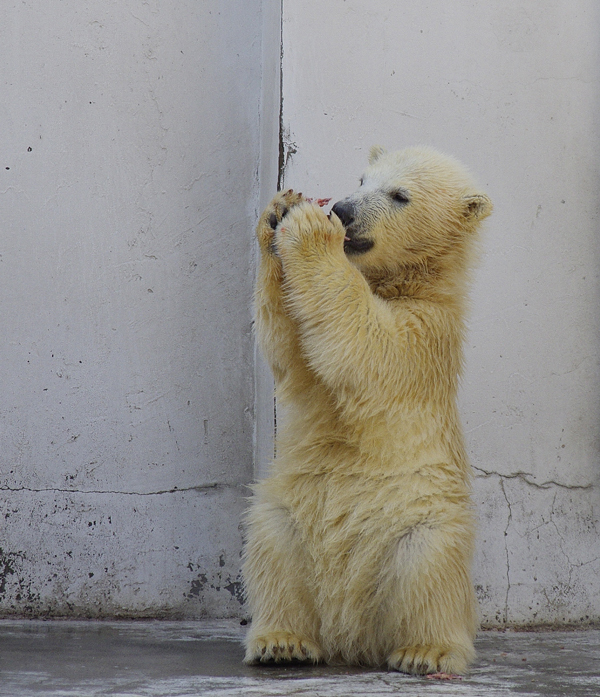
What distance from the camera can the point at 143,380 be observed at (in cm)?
394

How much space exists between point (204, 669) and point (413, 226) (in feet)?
5.58

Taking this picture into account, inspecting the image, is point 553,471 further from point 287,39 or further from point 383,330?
point 287,39

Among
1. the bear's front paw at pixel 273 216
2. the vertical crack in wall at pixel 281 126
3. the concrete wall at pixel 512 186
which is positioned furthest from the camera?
the concrete wall at pixel 512 186

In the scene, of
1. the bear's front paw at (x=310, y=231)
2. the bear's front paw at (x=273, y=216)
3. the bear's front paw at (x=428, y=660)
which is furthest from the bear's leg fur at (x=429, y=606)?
the bear's front paw at (x=273, y=216)

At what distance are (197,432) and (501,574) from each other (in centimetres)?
156

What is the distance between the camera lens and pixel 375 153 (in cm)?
354

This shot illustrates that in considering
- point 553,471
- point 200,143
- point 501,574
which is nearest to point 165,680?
point 501,574

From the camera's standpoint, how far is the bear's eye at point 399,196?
3.18 meters

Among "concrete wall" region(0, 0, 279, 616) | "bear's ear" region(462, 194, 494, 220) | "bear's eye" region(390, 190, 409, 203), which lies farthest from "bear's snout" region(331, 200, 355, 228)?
"concrete wall" region(0, 0, 279, 616)

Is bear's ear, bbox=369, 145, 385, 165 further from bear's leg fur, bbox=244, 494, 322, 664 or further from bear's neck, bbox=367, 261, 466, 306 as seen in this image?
bear's leg fur, bbox=244, 494, 322, 664

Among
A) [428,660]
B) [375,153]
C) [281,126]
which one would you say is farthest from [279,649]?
[281,126]

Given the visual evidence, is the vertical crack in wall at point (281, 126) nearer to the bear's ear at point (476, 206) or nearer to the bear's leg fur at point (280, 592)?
the bear's ear at point (476, 206)

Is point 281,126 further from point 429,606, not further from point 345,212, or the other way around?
point 429,606

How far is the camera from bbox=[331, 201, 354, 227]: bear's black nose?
10.3 ft
